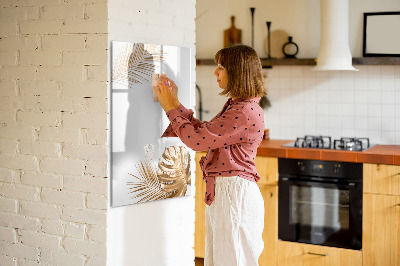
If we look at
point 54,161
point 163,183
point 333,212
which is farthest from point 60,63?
point 333,212

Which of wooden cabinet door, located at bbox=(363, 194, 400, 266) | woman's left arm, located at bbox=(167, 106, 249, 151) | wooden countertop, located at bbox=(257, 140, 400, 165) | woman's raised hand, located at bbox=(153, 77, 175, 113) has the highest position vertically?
woman's raised hand, located at bbox=(153, 77, 175, 113)

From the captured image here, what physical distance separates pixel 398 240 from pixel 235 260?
161cm

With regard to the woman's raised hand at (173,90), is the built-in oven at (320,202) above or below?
below

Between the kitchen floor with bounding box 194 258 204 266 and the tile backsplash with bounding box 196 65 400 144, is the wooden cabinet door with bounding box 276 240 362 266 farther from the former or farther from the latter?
the tile backsplash with bounding box 196 65 400 144

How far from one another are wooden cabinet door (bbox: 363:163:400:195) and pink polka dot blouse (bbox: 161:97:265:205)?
1378 millimetres

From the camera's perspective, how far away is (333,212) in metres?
3.96

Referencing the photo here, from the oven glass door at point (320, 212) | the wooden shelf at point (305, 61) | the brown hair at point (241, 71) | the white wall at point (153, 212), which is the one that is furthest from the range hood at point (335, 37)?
the brown hair at point (241, 71)

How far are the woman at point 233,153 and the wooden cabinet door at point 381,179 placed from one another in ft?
4.52

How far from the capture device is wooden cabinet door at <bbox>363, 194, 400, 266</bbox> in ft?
12.2

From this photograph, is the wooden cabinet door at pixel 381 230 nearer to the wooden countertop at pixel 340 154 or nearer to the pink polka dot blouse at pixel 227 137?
the wooden countertop at pixel 340 154

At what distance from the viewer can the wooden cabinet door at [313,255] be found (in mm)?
3893

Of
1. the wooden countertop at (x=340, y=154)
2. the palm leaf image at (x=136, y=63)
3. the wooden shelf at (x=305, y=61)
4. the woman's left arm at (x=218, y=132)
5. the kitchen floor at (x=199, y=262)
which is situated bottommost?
the kitchen floor at (x=199, y=262)

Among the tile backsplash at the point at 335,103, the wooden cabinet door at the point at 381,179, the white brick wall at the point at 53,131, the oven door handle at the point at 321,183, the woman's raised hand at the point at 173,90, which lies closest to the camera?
the white brick wall at the point at 53,131

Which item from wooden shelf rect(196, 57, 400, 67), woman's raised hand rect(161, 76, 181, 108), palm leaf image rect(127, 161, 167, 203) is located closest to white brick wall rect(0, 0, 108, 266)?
palm leaf image rect(127, 161, 167, 203)
